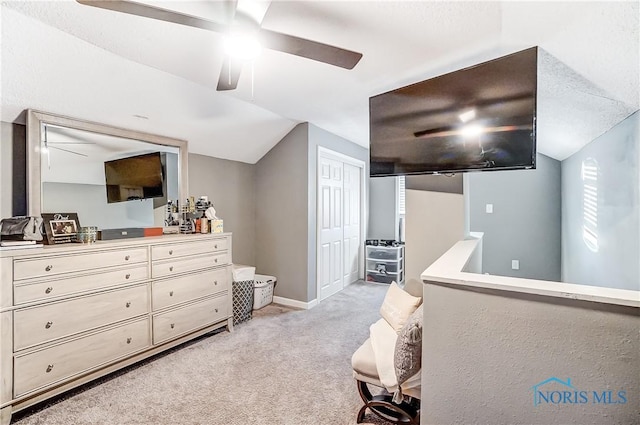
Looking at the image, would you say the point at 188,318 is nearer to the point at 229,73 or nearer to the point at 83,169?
the point at 83,169

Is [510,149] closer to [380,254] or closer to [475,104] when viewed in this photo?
[475,104]

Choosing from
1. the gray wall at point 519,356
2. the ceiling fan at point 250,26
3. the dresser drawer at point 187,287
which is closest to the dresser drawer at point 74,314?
the dresser drawer at point 187,287

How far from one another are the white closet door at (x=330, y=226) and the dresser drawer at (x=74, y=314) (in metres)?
2.27

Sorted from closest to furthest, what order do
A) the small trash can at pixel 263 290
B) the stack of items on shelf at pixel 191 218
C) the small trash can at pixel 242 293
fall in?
the stack of items on shelf at pixel 191 218
the small trash can at pixel 242 293
the small trash can at pixel 263 290

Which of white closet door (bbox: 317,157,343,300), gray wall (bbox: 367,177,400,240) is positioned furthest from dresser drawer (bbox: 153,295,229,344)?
gray wall (bbox: 367,177,400,240)

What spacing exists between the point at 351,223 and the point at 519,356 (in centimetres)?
395

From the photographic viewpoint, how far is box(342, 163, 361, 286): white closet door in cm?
497

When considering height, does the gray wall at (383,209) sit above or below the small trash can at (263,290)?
above

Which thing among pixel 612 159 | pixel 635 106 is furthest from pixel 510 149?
pixel 612 159

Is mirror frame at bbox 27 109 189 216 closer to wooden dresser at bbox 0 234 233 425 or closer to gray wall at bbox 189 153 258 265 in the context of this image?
wooden dresser at bbox 0 234 233 425

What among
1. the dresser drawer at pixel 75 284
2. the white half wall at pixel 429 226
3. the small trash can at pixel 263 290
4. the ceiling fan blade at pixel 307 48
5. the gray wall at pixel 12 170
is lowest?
the small trash can at pixel 263 290

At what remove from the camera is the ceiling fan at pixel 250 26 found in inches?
51.4

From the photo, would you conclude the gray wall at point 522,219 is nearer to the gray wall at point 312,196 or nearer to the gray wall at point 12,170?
the gray wall at point 312,196

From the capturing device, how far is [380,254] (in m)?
5.31
